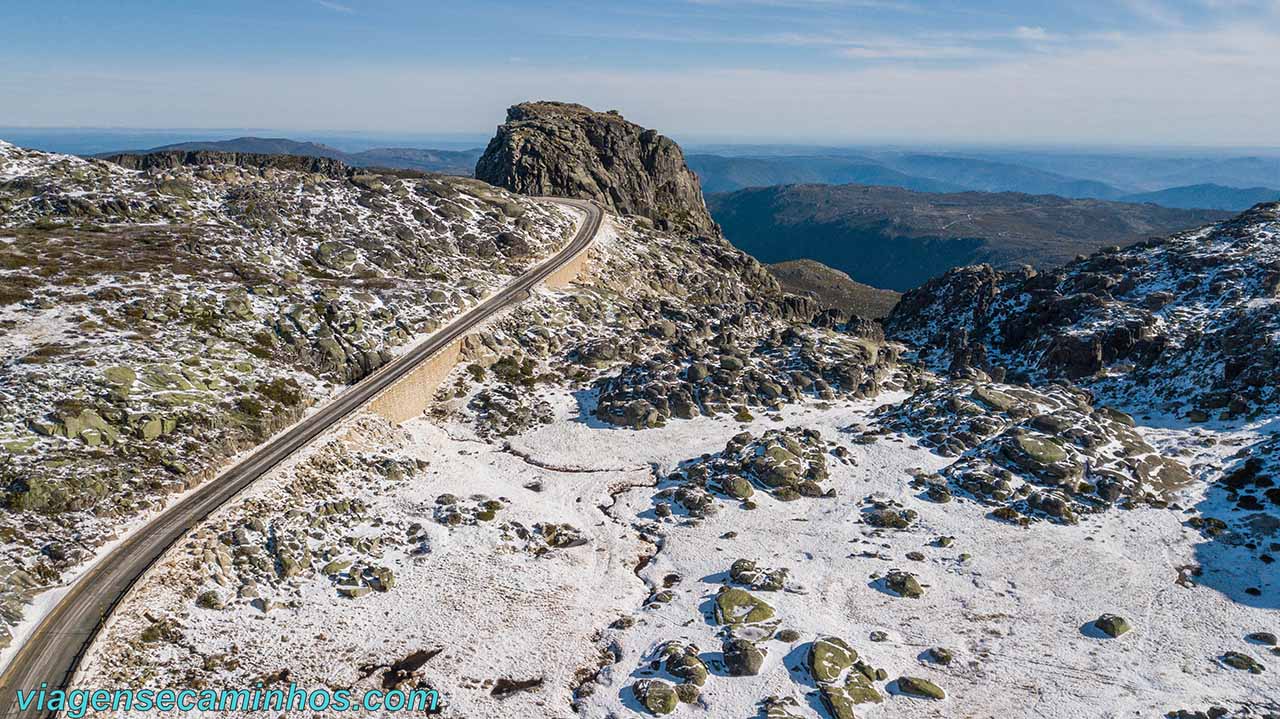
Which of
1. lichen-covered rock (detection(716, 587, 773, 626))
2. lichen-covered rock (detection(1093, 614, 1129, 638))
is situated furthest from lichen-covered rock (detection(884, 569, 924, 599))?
lichen-covered rock (detection(1093, 614, 1129, 638))

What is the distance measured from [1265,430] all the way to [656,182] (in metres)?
110

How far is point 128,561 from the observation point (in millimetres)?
35250

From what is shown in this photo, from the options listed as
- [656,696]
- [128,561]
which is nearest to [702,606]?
[656,696]

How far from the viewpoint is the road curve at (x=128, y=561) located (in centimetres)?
2872

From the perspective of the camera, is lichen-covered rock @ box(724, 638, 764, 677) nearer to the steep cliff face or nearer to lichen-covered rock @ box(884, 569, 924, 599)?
lichen-covered rock @ box(884, 569, 924, 599)

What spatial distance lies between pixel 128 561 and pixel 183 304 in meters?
30.9

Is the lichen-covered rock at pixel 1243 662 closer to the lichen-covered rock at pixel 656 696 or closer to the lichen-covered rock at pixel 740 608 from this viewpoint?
the lichen-covered rock at pixel 740 608


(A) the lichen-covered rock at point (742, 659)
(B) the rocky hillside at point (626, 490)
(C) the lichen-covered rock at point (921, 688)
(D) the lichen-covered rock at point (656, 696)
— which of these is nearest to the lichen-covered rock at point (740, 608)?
(B) the rocky hillside at point (626, 490)

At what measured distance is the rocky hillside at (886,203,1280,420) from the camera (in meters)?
70.0

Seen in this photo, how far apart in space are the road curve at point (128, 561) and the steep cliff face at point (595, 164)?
241 ft

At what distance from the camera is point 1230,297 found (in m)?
83.3

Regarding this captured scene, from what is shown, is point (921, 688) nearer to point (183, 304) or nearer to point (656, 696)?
point (656, 696)

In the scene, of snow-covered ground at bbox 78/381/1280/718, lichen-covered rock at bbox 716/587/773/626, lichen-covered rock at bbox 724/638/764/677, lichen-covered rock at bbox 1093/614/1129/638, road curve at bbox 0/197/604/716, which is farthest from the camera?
lichen-covered rock at bbox 716/587/773/626

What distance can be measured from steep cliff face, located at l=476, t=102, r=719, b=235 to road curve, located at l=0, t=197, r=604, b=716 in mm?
73489
